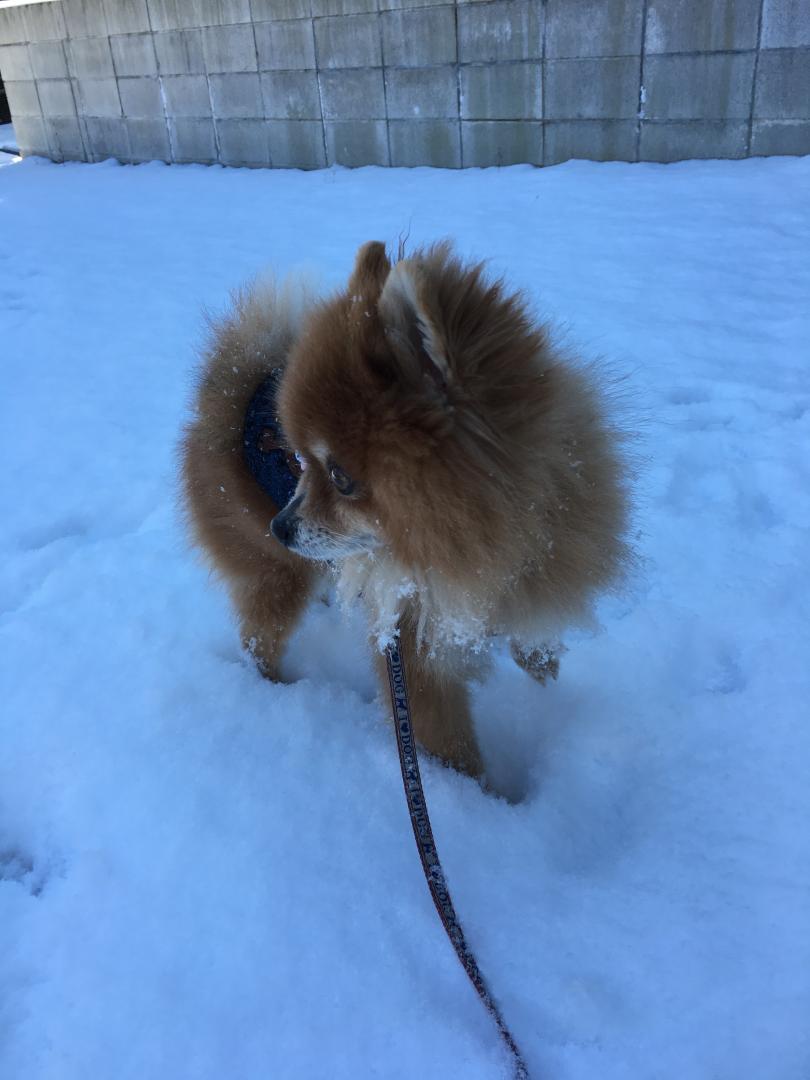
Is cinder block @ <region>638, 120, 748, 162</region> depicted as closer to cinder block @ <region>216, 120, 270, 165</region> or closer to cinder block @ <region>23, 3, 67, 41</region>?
cinder block @ <region>216, 120, 270, 165</region>

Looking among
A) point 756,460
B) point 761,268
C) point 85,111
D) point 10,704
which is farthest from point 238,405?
point 85,111

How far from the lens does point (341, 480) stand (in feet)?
4.25

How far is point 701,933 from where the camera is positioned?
1222mm

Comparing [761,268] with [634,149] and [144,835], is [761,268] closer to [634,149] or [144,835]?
[634,149]

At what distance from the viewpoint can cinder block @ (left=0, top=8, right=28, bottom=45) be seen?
771 cm

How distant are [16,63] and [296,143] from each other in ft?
13.2

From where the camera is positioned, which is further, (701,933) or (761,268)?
(761,268)

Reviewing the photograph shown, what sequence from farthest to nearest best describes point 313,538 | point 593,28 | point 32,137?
1. point 32,137
2. point 593,28
3. point 313,538

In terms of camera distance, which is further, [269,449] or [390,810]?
[269,449]

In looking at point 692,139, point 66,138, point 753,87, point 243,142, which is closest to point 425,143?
point 243,142

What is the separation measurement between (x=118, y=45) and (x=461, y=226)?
4807 mm

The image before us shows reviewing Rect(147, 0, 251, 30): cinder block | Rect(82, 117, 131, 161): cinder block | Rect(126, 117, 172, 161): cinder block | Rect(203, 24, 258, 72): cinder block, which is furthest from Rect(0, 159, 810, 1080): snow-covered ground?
Rect(82, 117, 131, 161): cinder block

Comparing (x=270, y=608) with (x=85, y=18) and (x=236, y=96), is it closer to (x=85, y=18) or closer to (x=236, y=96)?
(x=236, y=96)

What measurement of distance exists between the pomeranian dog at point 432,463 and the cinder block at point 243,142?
5777mm
